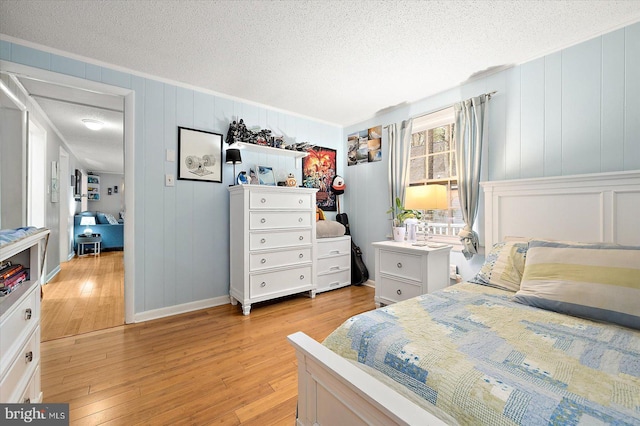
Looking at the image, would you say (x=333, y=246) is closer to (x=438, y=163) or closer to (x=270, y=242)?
(x=270, y=242)

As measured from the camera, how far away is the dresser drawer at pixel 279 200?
113 inches

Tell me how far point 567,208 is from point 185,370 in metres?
2.96

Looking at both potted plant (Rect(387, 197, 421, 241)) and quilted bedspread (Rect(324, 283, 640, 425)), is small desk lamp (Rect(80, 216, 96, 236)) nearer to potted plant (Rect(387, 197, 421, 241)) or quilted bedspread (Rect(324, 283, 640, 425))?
potted plant (Rect(387, 197, 421, 241))

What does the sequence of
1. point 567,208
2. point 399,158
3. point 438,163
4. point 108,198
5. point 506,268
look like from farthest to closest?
point 108,198 < point 399,158 < point 438,163 < point 567,208 < point 506,268

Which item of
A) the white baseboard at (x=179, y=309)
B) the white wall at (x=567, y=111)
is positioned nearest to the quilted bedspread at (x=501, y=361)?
the white wall at (x=567, y=111)

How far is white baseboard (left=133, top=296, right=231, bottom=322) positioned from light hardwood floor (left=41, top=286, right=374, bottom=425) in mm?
98

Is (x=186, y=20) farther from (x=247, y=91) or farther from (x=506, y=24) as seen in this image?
(x=506, y=24)

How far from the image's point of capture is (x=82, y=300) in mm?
3203

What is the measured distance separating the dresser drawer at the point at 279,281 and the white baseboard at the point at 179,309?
52 cm

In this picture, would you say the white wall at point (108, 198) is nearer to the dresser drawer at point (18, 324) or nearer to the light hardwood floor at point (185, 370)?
the light hardwood floor at point (185, 370)

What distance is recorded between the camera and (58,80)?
7.54ft

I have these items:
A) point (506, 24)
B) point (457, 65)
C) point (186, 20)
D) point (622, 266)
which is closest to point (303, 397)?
point (622, 266)

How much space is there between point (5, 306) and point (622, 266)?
104 inches

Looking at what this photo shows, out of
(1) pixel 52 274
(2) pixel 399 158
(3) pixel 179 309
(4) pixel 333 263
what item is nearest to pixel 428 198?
(2) pixel 399 158
